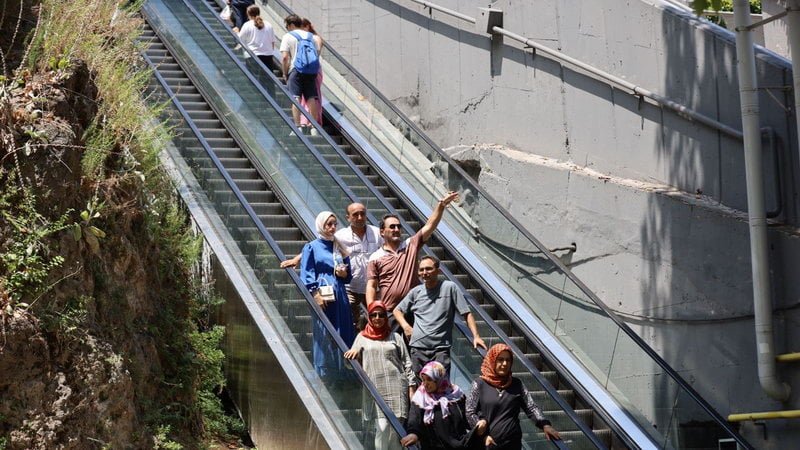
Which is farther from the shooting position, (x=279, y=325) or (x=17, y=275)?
(x=279, y=325)

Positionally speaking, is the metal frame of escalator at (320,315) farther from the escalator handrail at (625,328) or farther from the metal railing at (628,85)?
the metal railing at (628,85)

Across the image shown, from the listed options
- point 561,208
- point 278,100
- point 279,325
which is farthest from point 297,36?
point 279,325

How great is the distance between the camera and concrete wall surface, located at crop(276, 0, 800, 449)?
1151 cm

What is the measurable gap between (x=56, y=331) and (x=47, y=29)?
2541 millimetres

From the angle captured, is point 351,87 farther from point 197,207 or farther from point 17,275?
point 17,275

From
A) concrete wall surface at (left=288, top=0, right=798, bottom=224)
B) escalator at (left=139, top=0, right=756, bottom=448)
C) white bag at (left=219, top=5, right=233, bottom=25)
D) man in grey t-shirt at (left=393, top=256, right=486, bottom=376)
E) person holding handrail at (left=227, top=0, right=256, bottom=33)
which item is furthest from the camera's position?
person holding handrail at (left=227, top=0, right=256, bottom=33)

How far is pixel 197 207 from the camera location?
1340cm

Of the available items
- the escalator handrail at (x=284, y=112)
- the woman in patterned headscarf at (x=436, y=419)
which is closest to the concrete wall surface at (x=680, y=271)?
the escalator handrail at (x=284, y=112)

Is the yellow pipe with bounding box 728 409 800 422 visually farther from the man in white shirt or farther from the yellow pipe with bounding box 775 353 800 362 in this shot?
the man in white shirt

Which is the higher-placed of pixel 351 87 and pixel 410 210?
pixel 351 87

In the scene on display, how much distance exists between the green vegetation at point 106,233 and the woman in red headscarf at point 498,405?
267cm

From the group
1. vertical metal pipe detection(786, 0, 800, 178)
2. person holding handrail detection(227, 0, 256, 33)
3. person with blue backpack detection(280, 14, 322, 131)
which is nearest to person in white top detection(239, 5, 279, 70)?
person with blue backpack detection(280, 14, 322, 131)

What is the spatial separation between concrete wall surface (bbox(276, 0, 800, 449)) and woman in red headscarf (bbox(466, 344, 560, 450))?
3572 mm

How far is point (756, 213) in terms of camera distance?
436 inches
